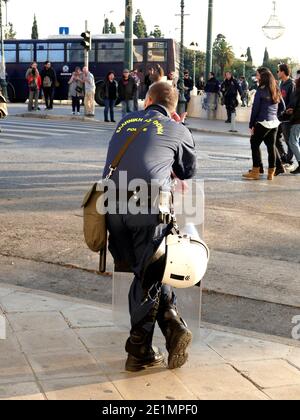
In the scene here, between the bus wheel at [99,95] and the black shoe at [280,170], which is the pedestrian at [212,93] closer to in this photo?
the bus wheel at [99,95]

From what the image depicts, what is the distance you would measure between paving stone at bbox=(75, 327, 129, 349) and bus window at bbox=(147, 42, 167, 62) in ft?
108

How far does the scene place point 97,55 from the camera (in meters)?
36.8

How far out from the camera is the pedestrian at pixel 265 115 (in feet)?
36.6

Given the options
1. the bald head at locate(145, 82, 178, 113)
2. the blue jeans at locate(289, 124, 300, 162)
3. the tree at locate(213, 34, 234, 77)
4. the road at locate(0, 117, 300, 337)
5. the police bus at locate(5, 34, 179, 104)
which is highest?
the tree at locate(213, 34, 234, 77)

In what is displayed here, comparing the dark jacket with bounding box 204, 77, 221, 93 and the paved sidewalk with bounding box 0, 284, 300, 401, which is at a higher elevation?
the dark jacket with bounding box 204, 77, 221, 93

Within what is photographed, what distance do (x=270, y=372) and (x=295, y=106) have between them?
8.82 meters

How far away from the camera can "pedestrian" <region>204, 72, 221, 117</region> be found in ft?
92.8

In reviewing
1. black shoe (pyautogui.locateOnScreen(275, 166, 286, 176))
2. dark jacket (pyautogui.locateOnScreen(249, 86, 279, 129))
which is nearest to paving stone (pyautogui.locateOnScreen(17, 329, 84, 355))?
dark jacket (pyautogui.locateOnScreen(249, 86, 279, 129))

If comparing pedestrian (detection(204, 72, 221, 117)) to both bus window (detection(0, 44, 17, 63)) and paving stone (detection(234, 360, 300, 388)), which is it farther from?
paving stone (detection(234, 360, 300, 388))

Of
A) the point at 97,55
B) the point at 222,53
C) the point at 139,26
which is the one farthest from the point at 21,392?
the point at 139,26

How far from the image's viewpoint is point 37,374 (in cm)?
392

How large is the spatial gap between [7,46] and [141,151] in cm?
3693
